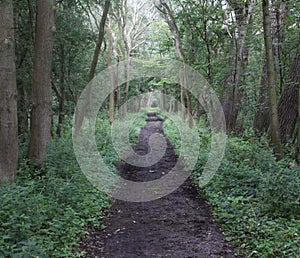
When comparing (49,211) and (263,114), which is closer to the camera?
(49,211)

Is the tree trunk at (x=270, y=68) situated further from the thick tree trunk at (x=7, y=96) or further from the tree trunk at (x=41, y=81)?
the thick tree trunk at (x=7, y=96)

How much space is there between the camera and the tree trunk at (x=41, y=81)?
759 cm

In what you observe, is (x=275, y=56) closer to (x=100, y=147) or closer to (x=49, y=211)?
(x=100, y=147)

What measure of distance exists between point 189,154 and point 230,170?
12.6ft

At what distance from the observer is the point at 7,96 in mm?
6258

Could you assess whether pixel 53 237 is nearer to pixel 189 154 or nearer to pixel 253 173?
pixel 253 173

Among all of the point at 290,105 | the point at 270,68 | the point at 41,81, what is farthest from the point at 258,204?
the point at 41,81

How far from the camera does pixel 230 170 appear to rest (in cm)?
820

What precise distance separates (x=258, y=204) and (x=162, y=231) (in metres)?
1.80

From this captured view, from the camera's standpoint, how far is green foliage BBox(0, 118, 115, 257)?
4328 mm

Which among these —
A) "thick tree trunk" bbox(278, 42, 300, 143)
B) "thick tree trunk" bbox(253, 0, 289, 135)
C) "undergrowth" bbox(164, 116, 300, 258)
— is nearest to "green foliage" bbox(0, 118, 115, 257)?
"undergrowth" bbox(164, 116, 300, 258)

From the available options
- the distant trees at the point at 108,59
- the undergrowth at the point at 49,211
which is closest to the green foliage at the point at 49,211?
the undergrowth at the point at 49,211

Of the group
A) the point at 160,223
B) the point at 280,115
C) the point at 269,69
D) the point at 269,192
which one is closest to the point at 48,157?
the point at 160,223

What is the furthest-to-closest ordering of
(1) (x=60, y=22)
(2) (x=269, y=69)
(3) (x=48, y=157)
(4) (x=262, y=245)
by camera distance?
(1) (x=60, y=22) → (3) (x=48, y=157) → (2) (x=269, y=69) → (4) (x=262, y=245)
